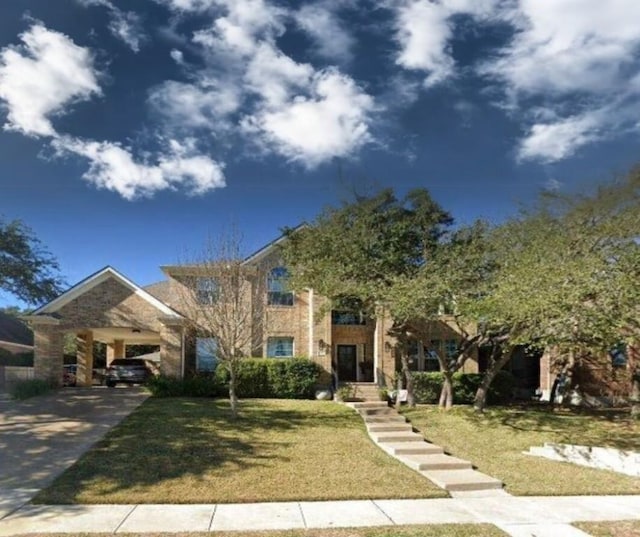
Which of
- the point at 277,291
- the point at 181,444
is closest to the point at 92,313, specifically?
the point at 277,291

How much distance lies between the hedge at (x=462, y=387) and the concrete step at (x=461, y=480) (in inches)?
439

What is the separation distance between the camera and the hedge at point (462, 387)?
22.8 m

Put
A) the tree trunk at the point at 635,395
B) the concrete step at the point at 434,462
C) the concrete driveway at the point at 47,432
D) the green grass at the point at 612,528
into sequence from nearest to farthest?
the green grass at the point at 612,528
the concrete driveway at the point at 47,432
the concrete step at the point at 434,462
the tree trunk at the point at 635,395

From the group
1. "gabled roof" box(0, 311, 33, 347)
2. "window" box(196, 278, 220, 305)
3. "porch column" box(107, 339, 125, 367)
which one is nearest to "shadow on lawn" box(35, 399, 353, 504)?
"window" box(196, 278, 220, 305)

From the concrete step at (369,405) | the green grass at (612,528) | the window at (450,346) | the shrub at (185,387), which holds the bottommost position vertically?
the green grass at (612,528)

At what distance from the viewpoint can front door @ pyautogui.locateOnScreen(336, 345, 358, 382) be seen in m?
26.3

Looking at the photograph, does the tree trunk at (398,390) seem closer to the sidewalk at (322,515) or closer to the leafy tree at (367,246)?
the leafy tree at (367,246)

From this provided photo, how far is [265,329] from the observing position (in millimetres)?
21047

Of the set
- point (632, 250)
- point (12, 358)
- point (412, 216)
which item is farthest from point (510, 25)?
point (12, 358)

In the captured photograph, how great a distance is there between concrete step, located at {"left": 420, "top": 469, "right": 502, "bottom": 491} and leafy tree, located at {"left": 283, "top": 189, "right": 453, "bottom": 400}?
8.12m

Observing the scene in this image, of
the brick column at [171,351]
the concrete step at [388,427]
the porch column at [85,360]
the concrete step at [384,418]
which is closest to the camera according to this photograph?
the concrete step at [388,427]

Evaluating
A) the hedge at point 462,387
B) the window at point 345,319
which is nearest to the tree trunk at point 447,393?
the hedge at point 462,387

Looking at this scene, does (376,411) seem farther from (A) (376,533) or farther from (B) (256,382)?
(A) (376,533)

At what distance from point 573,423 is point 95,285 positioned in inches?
753
